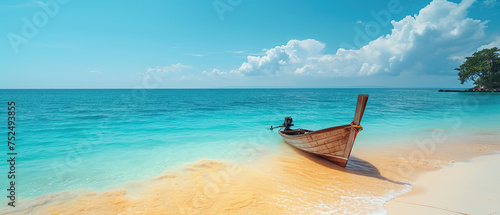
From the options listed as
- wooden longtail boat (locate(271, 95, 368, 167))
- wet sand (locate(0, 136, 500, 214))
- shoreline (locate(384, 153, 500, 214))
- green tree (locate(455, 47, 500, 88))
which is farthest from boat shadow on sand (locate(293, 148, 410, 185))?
green tree (locate(455, 47, 500, 88))

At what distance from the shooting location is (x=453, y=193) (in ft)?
21.9

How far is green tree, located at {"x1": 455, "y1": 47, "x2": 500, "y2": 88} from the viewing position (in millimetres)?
80375

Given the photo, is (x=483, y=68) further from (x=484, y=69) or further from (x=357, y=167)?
(x=357, y=167)

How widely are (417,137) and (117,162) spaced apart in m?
20.2

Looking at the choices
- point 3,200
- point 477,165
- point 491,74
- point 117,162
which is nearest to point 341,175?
point 477,165

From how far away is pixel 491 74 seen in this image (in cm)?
8138

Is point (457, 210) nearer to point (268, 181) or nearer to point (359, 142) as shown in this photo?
point (268, 181)

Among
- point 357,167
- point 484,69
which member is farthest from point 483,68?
point 357,167

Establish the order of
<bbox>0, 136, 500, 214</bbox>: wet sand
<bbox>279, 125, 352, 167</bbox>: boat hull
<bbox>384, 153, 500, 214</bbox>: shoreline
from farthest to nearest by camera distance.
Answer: <bbox>279, 125, 352, 167</bbox>: boat hull < <bbox>0, 136, 500, 214</bbox>: wet sand < <bbox>384, 153, 500, 214</bbox>: shoreline

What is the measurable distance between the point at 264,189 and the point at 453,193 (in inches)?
241

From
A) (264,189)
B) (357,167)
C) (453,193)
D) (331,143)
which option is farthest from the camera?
(357,167)

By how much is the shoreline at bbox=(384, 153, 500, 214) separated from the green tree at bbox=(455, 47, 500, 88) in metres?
108

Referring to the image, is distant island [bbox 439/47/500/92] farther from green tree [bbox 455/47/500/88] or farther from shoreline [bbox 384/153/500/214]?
shoreline [bbox 384/153/500/214]

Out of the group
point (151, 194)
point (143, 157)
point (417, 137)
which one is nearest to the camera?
point (151, 194)
